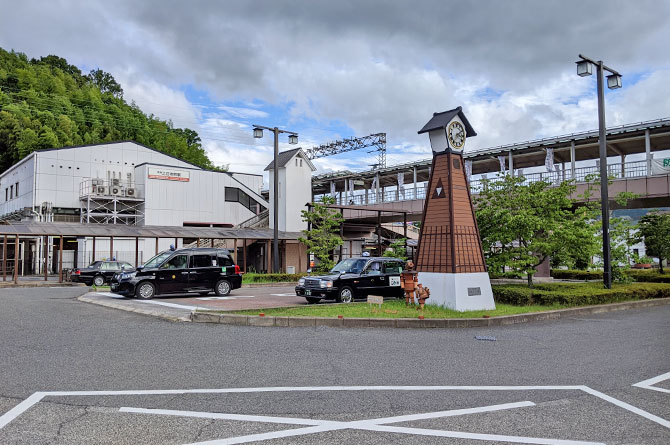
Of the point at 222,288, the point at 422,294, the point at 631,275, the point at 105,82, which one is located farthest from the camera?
the point at 105,82

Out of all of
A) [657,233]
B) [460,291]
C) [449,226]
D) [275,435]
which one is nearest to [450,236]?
[449,226]

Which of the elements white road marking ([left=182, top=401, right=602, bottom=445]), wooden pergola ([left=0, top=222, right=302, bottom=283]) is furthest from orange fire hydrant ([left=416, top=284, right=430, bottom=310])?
wooden pergola ([left=0, top=222, right=302, bottom=283])

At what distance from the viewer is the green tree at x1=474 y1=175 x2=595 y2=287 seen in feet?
50.4

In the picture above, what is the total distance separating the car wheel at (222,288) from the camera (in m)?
18.7

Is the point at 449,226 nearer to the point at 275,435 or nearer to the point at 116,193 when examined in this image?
the point at 275,435

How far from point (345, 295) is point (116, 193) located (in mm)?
29651

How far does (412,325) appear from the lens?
11344 millimetres

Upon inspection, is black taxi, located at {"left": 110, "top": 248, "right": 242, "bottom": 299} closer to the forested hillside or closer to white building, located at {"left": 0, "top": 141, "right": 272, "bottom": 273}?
white building, located at {"left": 0, "top": 141, "right": 272, "bottom": 273}

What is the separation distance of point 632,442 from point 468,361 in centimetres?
344

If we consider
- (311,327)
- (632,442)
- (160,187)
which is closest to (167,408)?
(632,442)

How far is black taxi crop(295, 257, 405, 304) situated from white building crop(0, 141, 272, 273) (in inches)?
952

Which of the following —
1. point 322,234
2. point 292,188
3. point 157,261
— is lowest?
point 157,261

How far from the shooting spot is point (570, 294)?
14664mm

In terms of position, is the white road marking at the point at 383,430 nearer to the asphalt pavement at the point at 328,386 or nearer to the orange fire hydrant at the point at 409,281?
the asphalt pavement at the point at 328,386
